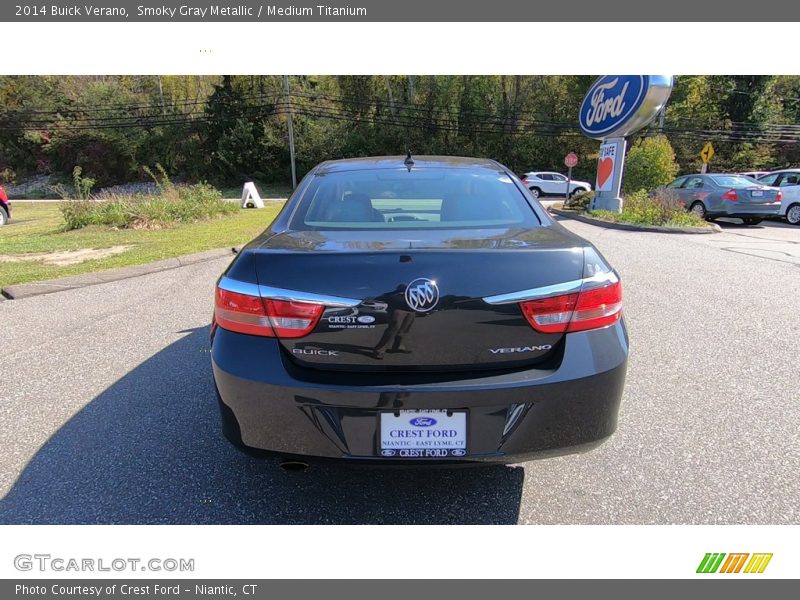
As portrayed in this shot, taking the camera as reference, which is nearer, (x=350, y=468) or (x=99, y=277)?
(x=350, y=468)

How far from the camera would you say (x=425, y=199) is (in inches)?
101

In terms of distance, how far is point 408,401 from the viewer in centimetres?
161

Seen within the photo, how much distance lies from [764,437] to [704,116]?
41777mm

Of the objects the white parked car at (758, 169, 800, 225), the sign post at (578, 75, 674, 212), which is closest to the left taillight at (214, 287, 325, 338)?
the sign post at (578, 75, 674, 212)

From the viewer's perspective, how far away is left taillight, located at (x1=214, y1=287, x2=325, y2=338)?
1.64m

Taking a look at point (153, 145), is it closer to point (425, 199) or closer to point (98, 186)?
point (98, 186)

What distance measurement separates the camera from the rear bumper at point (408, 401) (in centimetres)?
161

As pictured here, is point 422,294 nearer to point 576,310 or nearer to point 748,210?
point 576,310

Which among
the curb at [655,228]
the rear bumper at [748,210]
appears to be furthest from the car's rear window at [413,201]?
the rear bumper at [748,210]

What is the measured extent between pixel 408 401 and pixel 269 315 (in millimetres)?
608

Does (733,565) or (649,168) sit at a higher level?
(649,168)

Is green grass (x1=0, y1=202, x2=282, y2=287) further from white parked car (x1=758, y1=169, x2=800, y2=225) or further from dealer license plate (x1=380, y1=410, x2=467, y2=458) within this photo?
white parked car (x1=758, y1=169, x2=800, y2=225)

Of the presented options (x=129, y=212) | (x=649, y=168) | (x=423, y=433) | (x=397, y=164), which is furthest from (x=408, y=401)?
(x=649, y=168)
